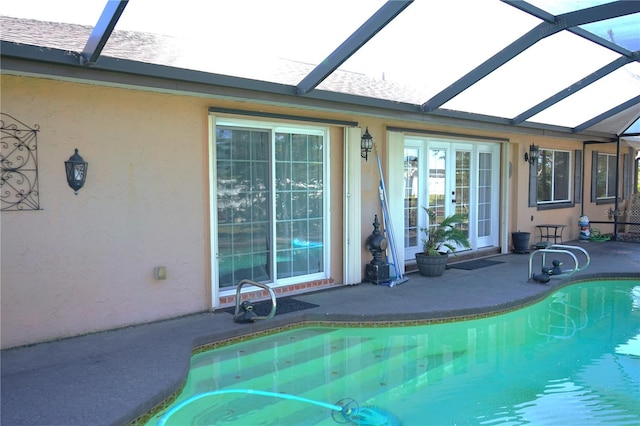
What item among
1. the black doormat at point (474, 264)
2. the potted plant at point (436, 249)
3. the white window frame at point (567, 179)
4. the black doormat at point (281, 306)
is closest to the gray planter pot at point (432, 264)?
the potted plant at point (436, 249)

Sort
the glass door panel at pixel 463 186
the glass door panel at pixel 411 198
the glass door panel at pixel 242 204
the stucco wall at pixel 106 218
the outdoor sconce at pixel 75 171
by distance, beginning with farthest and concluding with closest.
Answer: the glass door panel at pixel 463 186, the glass door panel at pixel 411 198, the glass door panel at pixel 242 204, the outdoor sconce at pixel 75 171, the stucco wall at pixel 106 218

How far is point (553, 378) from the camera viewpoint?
14.6 feet

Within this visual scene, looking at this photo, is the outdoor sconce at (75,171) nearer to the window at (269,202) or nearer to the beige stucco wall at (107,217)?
the beige stucco wall at (107,217)

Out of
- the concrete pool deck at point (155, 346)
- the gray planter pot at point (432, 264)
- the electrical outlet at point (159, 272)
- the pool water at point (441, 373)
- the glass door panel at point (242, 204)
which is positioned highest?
the glass door panel at point (242, 204)

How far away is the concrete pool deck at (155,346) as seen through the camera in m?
3.41

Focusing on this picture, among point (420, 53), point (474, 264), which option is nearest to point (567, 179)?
point (474, 264)

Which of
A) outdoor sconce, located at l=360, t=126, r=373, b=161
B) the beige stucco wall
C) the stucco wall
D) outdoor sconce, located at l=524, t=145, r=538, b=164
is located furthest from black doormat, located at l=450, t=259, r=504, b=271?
the stucco wall

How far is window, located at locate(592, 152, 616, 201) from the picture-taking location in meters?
12.9

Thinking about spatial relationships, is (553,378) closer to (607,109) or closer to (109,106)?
(109,106)

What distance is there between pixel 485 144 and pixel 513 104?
1.39 meters

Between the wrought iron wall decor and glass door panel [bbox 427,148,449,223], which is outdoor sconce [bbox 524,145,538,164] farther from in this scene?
the wrought iron wall decor

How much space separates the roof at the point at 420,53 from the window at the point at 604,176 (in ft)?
15.4

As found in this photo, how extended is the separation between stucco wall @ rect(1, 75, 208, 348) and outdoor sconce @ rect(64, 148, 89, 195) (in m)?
0.06

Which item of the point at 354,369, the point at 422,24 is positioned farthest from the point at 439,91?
the point at 354,369
